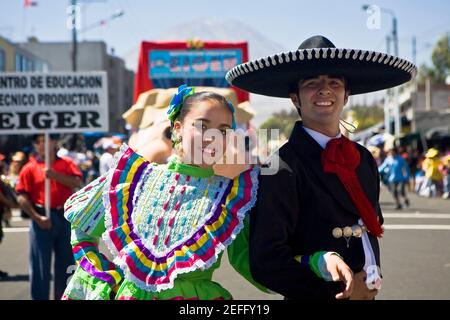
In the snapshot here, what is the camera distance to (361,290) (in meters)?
2.33

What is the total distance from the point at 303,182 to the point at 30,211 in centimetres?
369

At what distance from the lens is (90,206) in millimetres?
2650

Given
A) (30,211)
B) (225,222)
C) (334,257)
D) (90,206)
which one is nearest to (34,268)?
(30,211)

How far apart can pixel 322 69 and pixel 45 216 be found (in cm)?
375

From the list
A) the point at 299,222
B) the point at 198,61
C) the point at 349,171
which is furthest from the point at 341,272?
the point at 198,61

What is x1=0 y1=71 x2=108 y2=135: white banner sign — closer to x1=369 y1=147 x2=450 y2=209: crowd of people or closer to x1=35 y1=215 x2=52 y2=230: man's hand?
x1=35 y1=215 x2=52 y2=230: man's hand

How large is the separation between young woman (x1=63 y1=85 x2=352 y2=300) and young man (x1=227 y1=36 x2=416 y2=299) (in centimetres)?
17

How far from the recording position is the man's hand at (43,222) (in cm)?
536

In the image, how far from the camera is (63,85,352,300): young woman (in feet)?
8.13

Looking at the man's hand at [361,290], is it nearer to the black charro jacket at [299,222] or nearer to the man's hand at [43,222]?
the black charro jacket at [299,222]

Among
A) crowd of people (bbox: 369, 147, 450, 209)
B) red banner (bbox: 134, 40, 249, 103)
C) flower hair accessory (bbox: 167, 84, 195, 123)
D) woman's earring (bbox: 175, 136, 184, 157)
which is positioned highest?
red banner (bbox: 134, 40, 249, 103)

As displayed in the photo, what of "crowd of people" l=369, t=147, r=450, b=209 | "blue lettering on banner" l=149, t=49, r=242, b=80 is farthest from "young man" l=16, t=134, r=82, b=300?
"crowd of people" l=369, t=147, r=450, b=209

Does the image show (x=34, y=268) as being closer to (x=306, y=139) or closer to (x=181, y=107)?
(x=181, y=107)

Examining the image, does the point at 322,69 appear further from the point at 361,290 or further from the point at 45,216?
the point at 45,216
